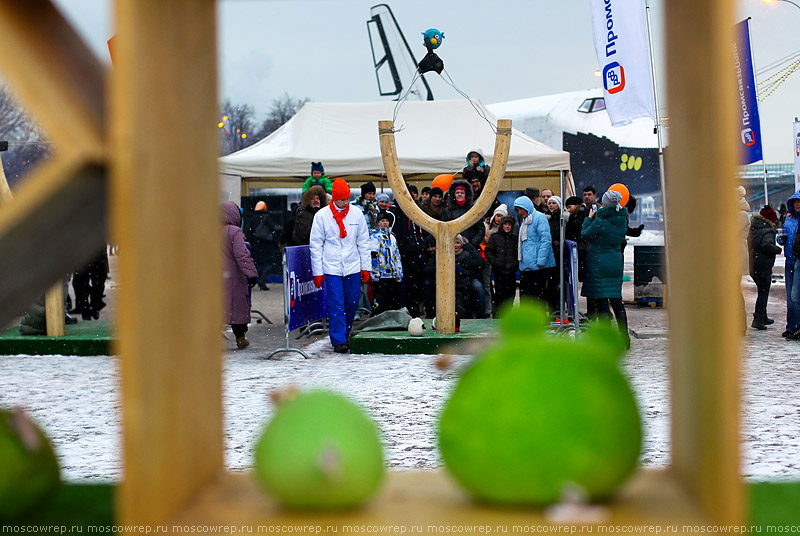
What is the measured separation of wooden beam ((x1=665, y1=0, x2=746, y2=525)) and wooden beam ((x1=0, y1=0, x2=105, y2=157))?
893mm

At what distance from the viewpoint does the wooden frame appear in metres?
1.08

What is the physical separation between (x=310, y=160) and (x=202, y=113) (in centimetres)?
1095

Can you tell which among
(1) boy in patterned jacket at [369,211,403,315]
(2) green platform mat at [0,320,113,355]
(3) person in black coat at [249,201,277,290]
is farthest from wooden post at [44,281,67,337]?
(3) person in black coat at [249,201,277,290]

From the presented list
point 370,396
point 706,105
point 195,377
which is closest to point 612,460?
point 706,105

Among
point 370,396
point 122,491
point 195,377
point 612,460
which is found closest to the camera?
point 122,491

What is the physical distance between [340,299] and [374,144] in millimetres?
5821

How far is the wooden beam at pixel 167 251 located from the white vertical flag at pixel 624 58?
23.7 ft

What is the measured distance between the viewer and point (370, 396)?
535 cm

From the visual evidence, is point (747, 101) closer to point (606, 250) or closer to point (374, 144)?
point (606, 250)

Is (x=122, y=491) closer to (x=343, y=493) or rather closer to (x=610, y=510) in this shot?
(x=343, y=493)

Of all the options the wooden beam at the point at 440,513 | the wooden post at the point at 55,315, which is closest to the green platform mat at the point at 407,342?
→ the wooden post at the point at 55,315

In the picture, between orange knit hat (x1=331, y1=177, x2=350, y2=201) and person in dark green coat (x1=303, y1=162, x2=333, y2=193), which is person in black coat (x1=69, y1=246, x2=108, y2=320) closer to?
person in dark green coat (x1=303, y1=162, x2=333, y2=193)

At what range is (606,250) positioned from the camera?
287 inches

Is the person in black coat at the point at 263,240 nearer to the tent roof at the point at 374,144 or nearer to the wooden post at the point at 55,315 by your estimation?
the tent roof at the point at 374,144
